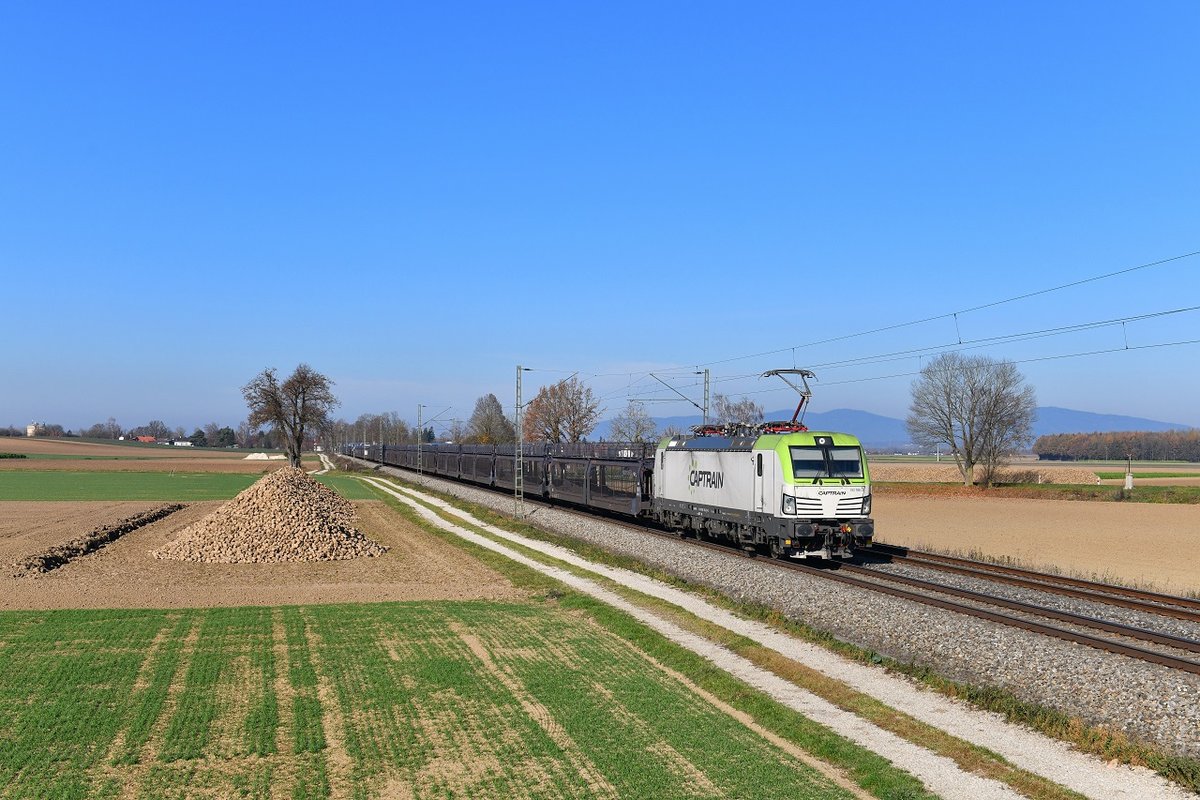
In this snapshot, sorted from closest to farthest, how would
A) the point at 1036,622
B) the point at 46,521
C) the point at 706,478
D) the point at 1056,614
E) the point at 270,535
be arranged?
the point at 1036,622 < the point at 1056,614 < the point at 270,535 < the point at 706,478 < the point at 46,521

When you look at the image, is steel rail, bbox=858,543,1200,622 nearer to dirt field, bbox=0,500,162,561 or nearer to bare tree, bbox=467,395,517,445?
dirt field, bbox=0,500,162,561

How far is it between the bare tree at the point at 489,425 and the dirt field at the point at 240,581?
4554 inches

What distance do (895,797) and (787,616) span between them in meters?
11.3

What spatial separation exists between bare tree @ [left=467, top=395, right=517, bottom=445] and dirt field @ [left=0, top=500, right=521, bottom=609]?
115662mm

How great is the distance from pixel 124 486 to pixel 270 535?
5317 cm

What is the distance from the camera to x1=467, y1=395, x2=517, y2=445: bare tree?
521 ft

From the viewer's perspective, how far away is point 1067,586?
26.0m

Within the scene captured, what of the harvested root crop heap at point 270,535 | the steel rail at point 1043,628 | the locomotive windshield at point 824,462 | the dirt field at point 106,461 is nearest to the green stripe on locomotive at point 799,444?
the locomotive windshield at point 824,462

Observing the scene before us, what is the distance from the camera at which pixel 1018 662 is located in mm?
16688

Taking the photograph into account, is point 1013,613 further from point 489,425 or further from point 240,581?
point 489,425

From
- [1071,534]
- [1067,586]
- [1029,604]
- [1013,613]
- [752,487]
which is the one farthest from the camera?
[1071,534]

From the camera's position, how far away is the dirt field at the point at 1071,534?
32197 millimetres

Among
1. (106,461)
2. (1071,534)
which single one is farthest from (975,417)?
(106,461)

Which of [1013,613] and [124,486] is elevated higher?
[124,486]
